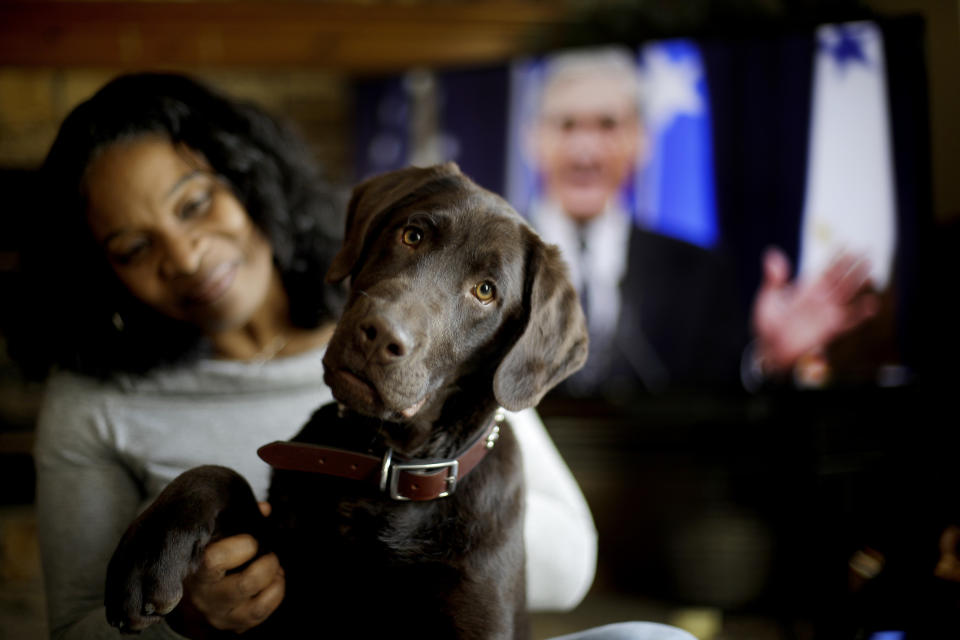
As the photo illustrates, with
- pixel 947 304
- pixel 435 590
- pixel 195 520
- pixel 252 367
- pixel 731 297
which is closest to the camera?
pixel 195 520

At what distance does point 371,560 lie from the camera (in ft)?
2.92

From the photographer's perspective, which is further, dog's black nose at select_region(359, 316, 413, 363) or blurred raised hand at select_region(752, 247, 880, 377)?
blurred raised hand at select_region(752, 247, 880, 377)

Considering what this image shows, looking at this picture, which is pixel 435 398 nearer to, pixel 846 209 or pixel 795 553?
pixel 846 209

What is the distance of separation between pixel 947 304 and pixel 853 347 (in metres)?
0.34

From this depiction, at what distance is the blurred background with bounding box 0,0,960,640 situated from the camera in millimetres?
2508

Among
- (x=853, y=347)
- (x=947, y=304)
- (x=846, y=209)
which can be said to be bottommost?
(x=853, y=347)

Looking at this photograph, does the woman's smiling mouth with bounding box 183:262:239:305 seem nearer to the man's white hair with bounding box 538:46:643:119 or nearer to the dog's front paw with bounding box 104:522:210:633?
the dog's front paw with bounding box 104:522:210:633

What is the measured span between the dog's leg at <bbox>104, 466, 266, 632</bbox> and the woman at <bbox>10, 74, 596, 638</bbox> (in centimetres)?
11

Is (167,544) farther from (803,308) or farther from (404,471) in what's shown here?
(803,308)

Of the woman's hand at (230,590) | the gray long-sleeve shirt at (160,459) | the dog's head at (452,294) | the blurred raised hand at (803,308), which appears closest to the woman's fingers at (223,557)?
the woman's hand at (230,590)

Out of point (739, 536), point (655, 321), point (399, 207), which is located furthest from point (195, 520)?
point (739, 536)

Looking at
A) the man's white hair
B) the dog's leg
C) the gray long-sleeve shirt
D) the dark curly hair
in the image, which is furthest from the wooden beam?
the dog's leg

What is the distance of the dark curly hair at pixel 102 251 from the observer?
44.7 inches

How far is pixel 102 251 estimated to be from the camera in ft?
4.04
